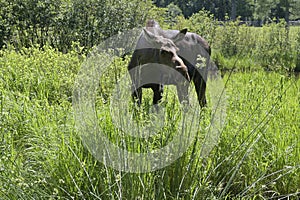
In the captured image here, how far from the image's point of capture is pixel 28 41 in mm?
8375

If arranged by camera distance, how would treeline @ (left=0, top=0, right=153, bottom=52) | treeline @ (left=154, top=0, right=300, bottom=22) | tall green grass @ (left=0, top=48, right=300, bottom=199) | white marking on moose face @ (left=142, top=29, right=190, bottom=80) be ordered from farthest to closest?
treeline @ (left=154, top=0, right=300, bottom=22), treeline @ (left=0, top=0, right=153, bottom=52), white marking on moose face @ (left=142, top=29, right=190, bottom=80), tall green grass @ (left=0, top=48, right=300, bottom=199)

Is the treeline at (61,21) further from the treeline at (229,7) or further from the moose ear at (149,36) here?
the treeline at (229,7)

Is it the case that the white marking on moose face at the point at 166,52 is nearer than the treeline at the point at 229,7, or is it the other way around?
the white marking on moose face at the point at 166,52

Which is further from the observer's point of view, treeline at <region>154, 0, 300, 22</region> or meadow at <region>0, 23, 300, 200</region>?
treeline at <region>154, 0, 300, 22</region>

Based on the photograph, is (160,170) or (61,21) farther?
(61,21)

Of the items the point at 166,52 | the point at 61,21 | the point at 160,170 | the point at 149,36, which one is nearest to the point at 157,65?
the point at 166,52

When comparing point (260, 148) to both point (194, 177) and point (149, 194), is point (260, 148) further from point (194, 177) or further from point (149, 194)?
point (149, 194)

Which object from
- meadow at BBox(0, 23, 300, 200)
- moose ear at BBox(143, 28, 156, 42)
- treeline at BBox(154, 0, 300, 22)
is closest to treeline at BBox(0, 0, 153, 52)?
meadow at BBox(0, 23, 300, 200)

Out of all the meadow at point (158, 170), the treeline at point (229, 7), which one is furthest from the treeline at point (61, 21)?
the treeline at point (229, 7)

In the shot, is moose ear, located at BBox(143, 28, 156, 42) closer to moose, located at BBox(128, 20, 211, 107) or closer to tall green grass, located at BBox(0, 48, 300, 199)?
moose, located at BBox(128, 20, 211, 107)

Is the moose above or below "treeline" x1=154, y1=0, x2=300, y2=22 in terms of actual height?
below

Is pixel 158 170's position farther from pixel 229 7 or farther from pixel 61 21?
pixel 229 7

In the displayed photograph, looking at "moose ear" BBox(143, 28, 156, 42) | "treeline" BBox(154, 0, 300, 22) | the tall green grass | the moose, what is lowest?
the tall green grass

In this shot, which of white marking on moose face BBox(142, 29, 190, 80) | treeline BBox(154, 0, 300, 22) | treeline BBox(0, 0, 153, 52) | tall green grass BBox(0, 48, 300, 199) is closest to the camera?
tall green grass BBox(0, 48, 300, 199)
